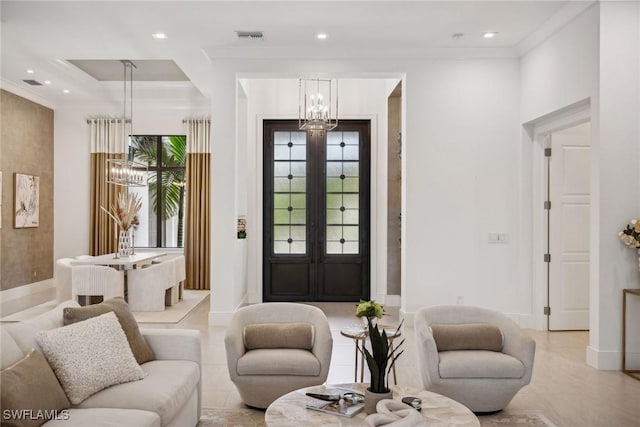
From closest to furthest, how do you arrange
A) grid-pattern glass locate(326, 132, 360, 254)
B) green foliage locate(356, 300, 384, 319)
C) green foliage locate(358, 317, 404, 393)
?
1. green foliage locate(358, 317, 404, 393)
2. green foliage locate(356, 300, 384, 319)
3. grid-pattern glass locate(326, 132, 360, 254)

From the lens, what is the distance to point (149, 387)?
260 centimetres

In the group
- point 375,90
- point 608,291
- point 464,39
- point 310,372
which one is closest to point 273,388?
point 310,372

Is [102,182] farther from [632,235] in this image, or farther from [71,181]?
[632,235]

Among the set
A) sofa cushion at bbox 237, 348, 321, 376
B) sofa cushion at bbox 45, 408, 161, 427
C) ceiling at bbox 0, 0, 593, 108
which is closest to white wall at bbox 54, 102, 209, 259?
ceiling at bbox 0, 0, 593, 108

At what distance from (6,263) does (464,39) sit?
Answer: 7199 mm

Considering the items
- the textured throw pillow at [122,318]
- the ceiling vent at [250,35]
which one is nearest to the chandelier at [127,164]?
the ceiling vent at [250,35]

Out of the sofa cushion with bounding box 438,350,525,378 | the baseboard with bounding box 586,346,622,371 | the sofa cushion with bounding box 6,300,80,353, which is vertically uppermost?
the sofa cushion with bounding box 6,300,80,353

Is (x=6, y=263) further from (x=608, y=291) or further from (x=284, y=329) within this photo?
(x=608, y=291)

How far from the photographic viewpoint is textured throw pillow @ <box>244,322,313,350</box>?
3.63m

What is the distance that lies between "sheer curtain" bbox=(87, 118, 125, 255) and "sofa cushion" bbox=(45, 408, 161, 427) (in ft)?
23.7

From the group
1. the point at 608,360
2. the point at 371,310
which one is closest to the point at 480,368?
the point at 371,310

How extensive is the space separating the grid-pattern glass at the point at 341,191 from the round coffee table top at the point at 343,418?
209 inches

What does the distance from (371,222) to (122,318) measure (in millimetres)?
5363

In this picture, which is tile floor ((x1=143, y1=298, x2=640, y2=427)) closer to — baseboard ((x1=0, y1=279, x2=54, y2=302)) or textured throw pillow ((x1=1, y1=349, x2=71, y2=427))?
textured throw pillow ((x1=1, y1=349, x2=71, y2=427))
